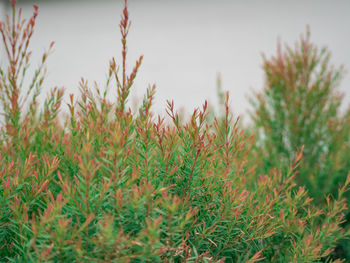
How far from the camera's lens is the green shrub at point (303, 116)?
10.1 feet

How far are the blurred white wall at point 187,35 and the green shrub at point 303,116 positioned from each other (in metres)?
3.20

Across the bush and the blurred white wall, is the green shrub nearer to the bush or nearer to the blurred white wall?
the bush

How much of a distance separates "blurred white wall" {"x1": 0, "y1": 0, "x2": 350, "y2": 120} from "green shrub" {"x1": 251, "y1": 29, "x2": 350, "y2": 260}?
3.20m

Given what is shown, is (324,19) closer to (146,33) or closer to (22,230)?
(146,33)

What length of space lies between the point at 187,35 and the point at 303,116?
15.4 feet

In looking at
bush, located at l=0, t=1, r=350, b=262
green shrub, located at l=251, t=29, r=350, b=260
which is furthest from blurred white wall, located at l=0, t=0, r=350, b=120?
bush, located at l=0, t=1, r=350, b=262

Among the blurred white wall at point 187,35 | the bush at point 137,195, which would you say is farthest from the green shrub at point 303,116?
the blurred white wall at point 187,35

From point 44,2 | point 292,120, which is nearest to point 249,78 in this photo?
point 292,120

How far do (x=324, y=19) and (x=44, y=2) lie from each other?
6618mm

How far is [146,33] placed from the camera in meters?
7.65

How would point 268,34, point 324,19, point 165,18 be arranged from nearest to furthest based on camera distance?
point 324,19 → point 268,34 → point 165,18

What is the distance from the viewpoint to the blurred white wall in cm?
668

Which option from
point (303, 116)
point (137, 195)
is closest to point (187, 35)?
point (303, 116)

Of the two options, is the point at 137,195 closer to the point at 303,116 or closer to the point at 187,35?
→ the point at 303,116
